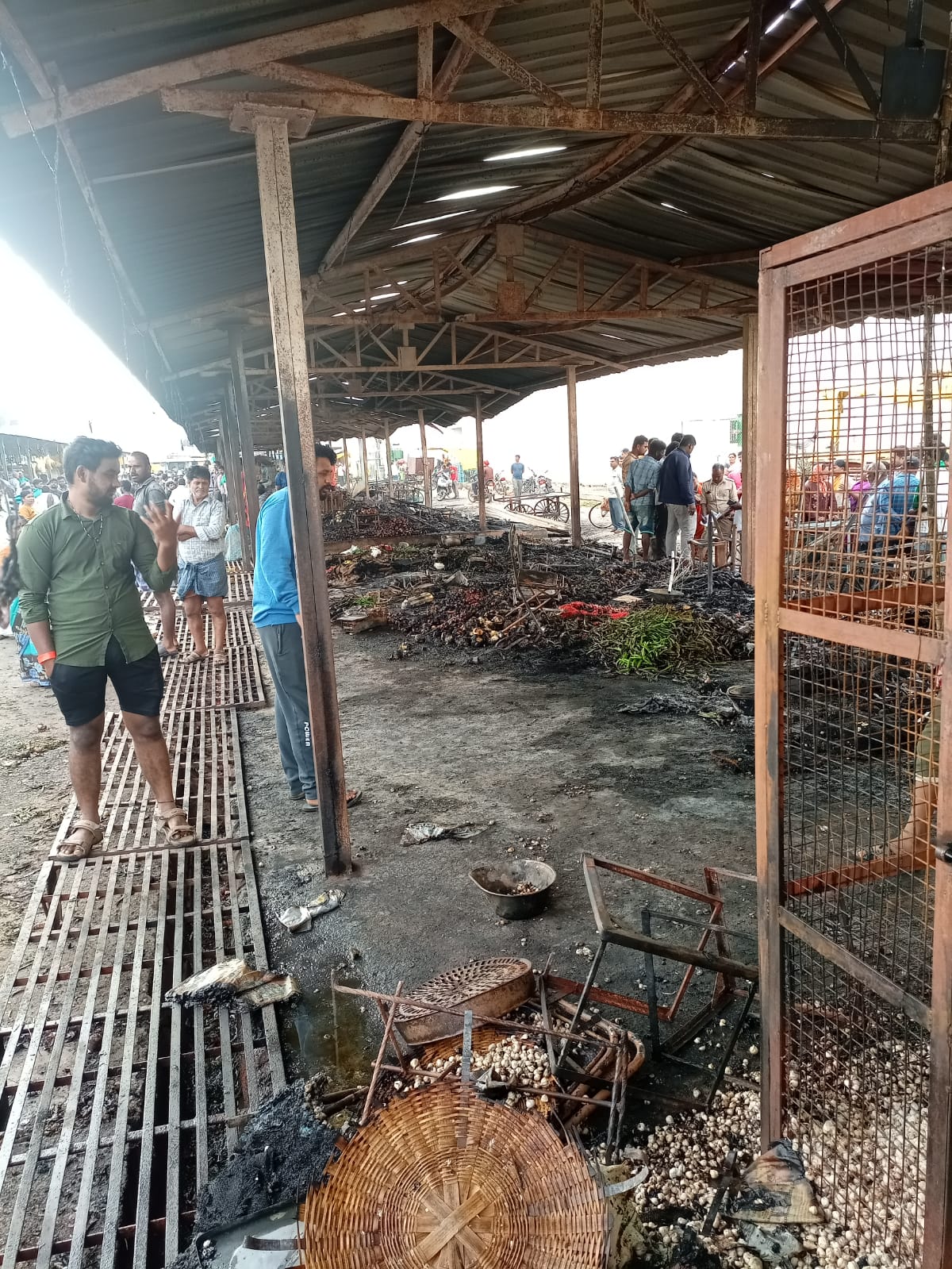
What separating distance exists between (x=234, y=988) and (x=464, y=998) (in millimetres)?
1078

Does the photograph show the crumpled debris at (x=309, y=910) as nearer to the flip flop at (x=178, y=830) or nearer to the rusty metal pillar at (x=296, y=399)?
the rusty metal pillar at (x=296, y=399)

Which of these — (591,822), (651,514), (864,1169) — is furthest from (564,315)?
(864,1169)

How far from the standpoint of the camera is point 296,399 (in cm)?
387

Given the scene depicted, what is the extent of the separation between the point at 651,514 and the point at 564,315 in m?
3.81

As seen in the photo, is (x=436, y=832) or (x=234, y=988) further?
(x=436, y=832)

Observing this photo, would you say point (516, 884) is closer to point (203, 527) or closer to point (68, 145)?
point (68, 145)

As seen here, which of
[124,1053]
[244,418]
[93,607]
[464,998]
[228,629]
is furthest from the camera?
[244,418]

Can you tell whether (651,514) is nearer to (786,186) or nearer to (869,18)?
(786,186)

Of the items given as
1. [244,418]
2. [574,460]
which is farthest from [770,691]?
[574,460]

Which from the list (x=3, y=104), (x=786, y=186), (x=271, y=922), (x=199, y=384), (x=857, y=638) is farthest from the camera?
(x=199, y=384)

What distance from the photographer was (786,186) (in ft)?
23.0

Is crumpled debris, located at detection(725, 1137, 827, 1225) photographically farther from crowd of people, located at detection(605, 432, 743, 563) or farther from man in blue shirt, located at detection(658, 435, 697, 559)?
man in blue shirt, located at detection(658, 435, 697, 559)

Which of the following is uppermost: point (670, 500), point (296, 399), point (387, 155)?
point (387, 155)

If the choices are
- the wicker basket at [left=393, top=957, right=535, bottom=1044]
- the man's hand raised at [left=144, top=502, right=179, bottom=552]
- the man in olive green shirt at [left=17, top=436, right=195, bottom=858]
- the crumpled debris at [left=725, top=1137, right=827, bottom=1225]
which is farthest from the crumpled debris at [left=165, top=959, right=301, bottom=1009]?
the man's hand raised at [left=144, top=502, right=179, bottom=552]
